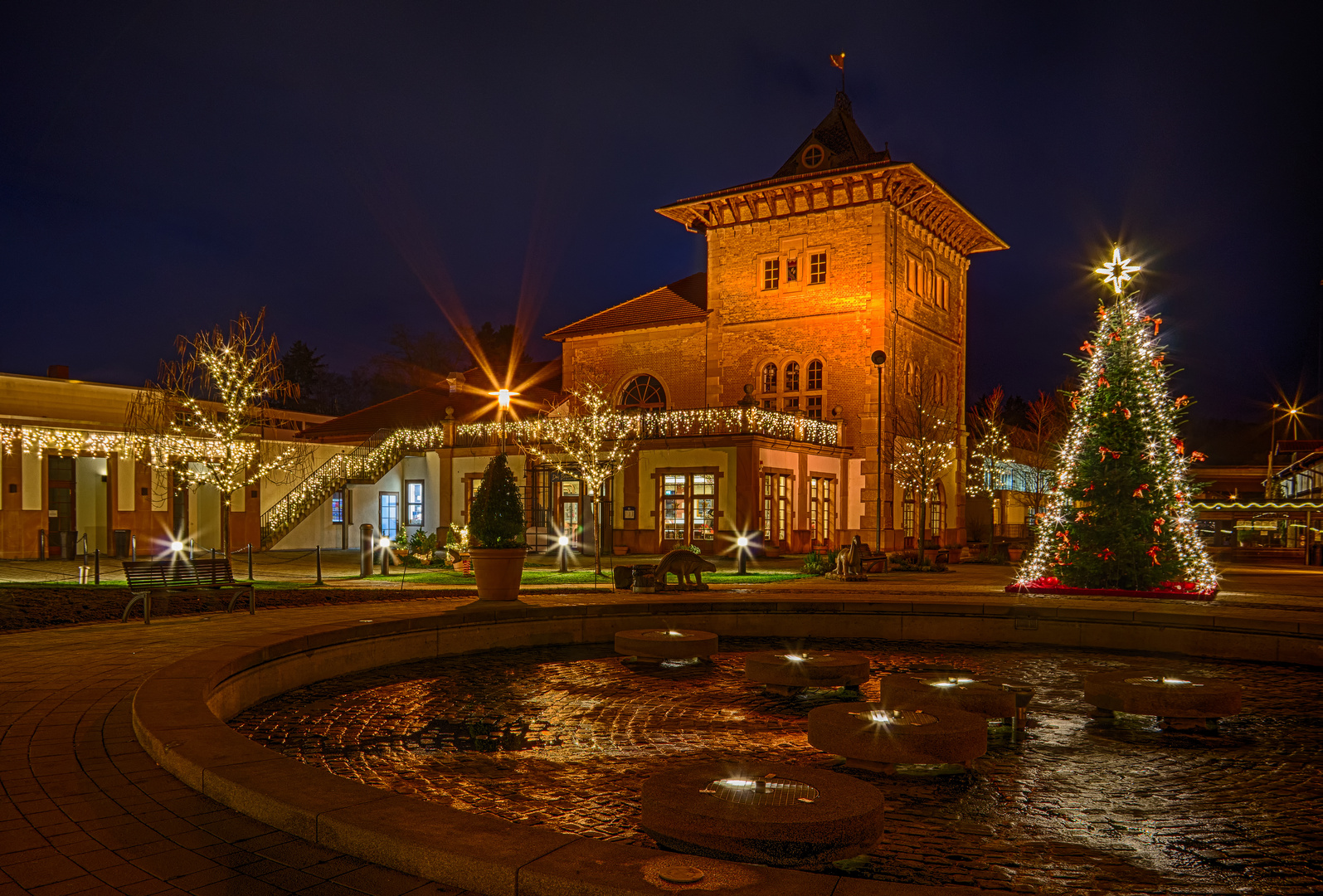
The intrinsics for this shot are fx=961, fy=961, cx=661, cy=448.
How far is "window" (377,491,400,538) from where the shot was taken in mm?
36031

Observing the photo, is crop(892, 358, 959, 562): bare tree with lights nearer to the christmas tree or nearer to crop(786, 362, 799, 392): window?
crop(786, 362, 799, 392): window

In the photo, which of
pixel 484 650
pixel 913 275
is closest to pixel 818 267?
pixel 913 275

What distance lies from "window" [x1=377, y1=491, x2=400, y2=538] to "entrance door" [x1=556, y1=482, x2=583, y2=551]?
658cm

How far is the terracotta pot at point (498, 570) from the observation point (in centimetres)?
1409

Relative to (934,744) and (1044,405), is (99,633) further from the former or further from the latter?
(1044,405)

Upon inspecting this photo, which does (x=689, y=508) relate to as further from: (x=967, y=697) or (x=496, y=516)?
(x=967, y=697)

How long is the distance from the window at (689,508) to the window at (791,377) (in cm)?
688

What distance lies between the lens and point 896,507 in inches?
1367

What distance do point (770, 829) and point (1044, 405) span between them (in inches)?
1887

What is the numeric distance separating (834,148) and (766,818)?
3648 centimetres

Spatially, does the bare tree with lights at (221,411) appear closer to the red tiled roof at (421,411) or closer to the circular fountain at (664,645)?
the red tiled roof at (421,411)

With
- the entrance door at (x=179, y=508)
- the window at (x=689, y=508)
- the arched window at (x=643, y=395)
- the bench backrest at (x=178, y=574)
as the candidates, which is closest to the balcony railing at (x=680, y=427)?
the window at (x=689, y=508)

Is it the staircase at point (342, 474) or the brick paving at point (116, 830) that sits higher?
the staircase at point (342, 474)

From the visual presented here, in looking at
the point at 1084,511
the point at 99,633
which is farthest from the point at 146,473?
the point at 1084,511
